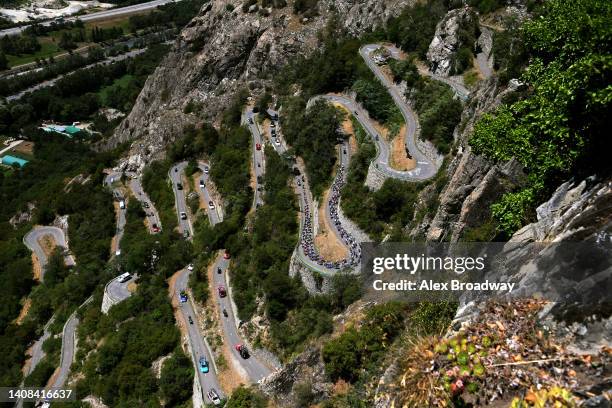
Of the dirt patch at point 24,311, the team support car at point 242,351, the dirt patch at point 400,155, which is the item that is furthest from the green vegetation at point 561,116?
the dirt patch at point 24,311

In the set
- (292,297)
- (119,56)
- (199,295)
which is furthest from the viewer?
(119,56)

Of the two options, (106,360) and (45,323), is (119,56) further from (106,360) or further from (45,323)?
(106,360)

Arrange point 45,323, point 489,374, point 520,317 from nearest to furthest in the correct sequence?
point 489,374, point 520,317, point 45,323

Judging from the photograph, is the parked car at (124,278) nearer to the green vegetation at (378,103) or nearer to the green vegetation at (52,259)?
the green vegetation at (52,259)

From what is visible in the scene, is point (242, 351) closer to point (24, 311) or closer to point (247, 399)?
point (247, 399)

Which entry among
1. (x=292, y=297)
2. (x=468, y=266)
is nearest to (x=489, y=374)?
(x=468, y=266)

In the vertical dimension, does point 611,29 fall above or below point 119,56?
above

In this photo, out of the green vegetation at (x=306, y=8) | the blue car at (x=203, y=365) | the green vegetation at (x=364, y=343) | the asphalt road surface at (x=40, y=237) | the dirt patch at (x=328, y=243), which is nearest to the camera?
the green vegetation at (x=364, y=343)
